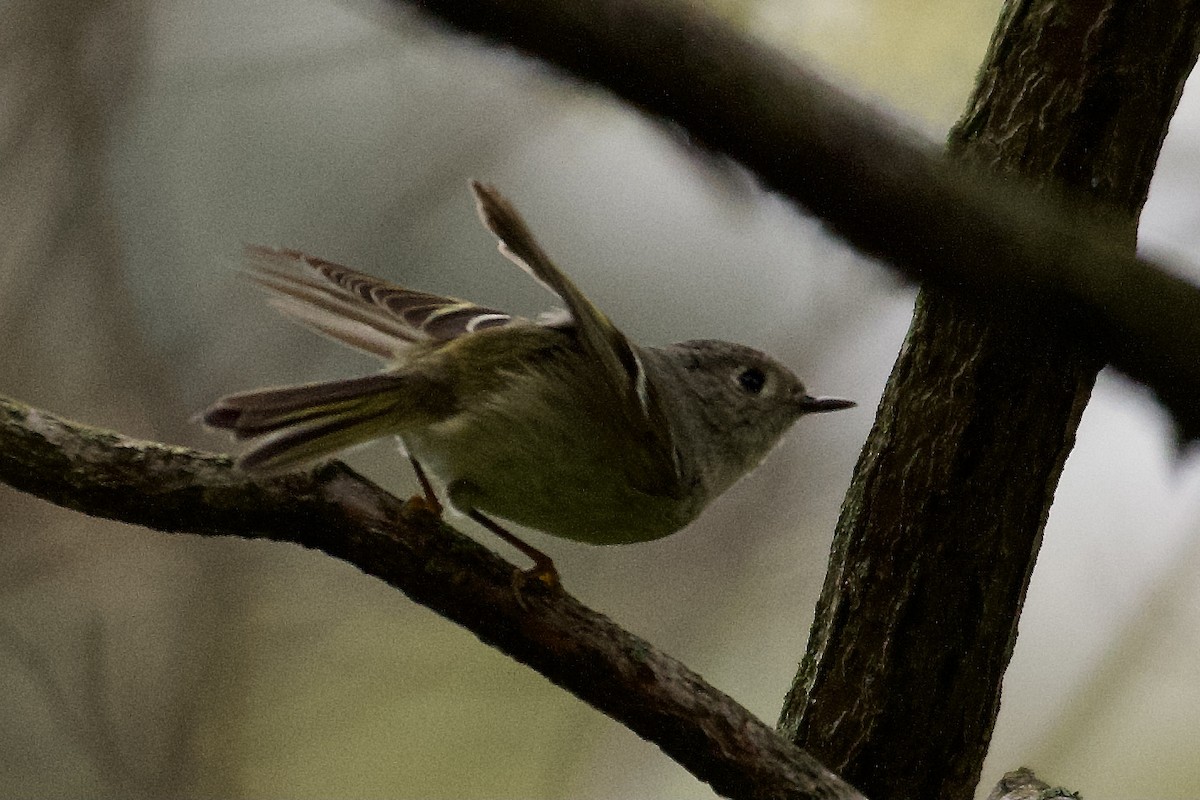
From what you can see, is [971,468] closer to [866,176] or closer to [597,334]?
[597,334]

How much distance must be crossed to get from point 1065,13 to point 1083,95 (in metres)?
0.15

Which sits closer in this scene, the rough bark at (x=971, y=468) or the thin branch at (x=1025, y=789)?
the rough bark at (x=971, y=468)

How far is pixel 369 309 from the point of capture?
100 inches

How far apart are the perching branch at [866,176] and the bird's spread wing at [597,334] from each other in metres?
0.52

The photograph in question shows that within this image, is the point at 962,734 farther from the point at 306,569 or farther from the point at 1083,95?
the point at 306,569

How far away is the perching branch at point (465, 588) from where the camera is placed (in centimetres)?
191

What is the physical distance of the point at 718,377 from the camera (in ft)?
10.5

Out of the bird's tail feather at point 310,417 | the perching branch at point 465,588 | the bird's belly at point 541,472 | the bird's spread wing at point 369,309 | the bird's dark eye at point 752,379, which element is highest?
the bird's dark eye at point 752,379

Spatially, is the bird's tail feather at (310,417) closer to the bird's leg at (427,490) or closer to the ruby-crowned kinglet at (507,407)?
the ruby-crowned kinglet at (507,407)

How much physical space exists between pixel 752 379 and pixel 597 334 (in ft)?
3.87

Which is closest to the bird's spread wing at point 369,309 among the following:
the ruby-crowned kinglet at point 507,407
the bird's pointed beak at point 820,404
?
the ruby-crowned kinglet at point 507,407

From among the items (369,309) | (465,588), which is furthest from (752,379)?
(465,588)

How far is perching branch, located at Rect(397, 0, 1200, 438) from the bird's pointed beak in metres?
1.84

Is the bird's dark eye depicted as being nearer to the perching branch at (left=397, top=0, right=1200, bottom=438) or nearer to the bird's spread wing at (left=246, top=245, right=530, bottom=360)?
the bird's spread wing at (left=246, top=245, right=530, bottom=360)
